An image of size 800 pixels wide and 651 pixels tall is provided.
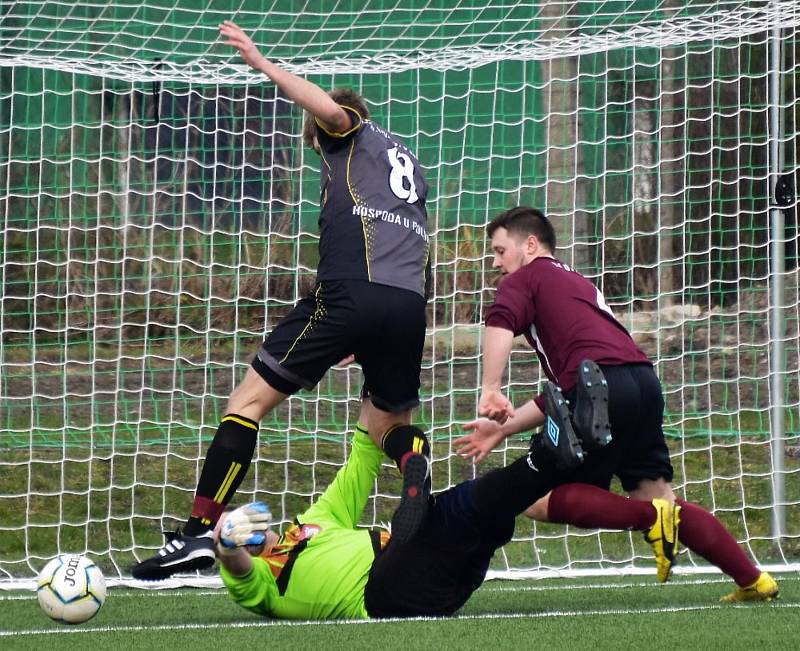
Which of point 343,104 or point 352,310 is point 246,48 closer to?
point 343,104

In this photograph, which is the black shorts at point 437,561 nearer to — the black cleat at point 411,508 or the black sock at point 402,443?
the black cleat at point 411,508

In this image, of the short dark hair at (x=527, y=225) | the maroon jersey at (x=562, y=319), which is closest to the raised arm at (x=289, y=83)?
the short dark hair at (x=527, y=225)

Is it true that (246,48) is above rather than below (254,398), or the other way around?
above

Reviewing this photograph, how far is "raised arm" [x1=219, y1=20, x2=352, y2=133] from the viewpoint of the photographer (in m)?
5.19

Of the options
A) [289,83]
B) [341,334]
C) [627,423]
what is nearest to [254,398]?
[341,334]

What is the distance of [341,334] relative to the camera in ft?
17.9

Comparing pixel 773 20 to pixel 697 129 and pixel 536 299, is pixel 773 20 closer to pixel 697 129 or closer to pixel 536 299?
pixel 697 129

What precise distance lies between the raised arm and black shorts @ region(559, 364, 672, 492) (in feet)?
4.69

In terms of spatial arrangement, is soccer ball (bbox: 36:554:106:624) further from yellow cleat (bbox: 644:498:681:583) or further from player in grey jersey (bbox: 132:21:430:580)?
yellow cleat (bbox: 644:498:681:583)

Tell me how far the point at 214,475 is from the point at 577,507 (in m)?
1.38

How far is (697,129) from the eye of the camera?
898 centimetres

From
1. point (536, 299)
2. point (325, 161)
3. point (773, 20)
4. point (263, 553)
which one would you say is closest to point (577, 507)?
point (536, 299)

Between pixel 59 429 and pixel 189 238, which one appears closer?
pixel 59 429

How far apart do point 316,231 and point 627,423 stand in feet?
15.6
